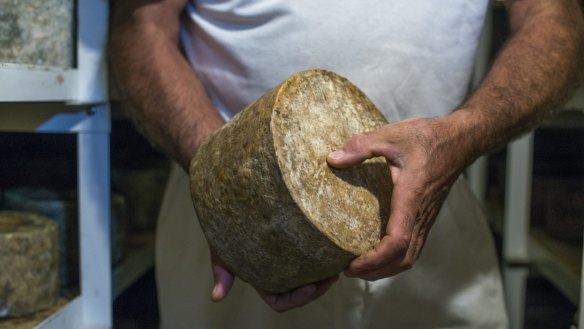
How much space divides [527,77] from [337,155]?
14.9 inches

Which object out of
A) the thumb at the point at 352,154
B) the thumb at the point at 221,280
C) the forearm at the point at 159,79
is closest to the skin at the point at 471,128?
the thumb at the point at 352,154

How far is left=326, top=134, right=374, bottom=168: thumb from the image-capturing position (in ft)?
2.60

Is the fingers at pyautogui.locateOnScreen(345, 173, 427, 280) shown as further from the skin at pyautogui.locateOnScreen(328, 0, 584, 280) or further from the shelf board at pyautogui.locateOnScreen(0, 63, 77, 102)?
the shelf board at pyautogui.locateOnScreen(0, 63, 77, 102)

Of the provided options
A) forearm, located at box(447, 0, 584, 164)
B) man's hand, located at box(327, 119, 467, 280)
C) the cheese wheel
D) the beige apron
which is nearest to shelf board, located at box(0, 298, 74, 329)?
the cheese wheel

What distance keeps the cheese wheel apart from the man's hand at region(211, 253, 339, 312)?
273mm

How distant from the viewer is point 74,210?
1235mm

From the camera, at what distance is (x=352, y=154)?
2.60 ft

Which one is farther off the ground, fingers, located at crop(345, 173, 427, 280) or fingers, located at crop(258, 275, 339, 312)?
fingers, located at crop(345, 173, 427, 280)

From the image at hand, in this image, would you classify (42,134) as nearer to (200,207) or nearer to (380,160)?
(200,207)

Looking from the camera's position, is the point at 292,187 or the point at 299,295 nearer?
the point at 292,187

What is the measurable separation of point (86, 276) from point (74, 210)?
0.35 feet

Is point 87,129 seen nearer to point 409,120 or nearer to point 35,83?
point 35,83

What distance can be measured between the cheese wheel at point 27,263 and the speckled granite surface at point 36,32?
0.23 meters

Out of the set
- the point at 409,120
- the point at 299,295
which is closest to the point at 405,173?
the point at 409,120
